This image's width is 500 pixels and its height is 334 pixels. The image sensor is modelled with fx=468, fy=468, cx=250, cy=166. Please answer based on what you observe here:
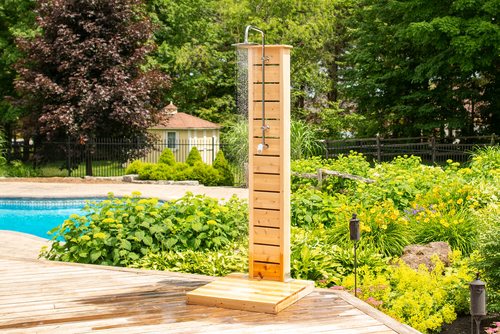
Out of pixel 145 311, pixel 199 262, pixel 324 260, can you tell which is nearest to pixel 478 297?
pixel 324 260

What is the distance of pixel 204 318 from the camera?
3.35 meters

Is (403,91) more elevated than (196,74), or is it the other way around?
(196,74)

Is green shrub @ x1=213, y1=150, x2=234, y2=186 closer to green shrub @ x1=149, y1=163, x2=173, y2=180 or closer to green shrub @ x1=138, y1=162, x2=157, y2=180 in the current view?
green shrub @ x1=149, y1=163, x2=173, y2=180

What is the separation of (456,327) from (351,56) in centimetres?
1915

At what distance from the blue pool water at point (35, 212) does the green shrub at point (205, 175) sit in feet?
13.5

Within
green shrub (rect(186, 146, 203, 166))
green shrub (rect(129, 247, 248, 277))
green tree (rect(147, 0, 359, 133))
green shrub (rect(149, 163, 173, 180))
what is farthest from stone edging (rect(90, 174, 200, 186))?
green shrub (rect(129, 247, 248, 277))

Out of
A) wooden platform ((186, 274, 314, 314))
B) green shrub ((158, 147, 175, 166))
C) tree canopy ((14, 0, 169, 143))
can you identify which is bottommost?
wooden platform ((186, 274, 314, 314))

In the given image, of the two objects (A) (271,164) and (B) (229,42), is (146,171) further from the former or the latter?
(B) (229,42)

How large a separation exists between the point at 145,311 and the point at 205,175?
39.4ft

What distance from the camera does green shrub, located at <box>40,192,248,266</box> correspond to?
515cm

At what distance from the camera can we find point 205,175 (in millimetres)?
15453

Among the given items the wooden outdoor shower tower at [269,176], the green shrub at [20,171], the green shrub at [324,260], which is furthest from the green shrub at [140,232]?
the green shrub at [20,171]

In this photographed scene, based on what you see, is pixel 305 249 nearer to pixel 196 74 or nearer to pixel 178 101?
pixel 196 74

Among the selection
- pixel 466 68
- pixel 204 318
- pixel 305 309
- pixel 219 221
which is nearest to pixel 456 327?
pixel 305 309
